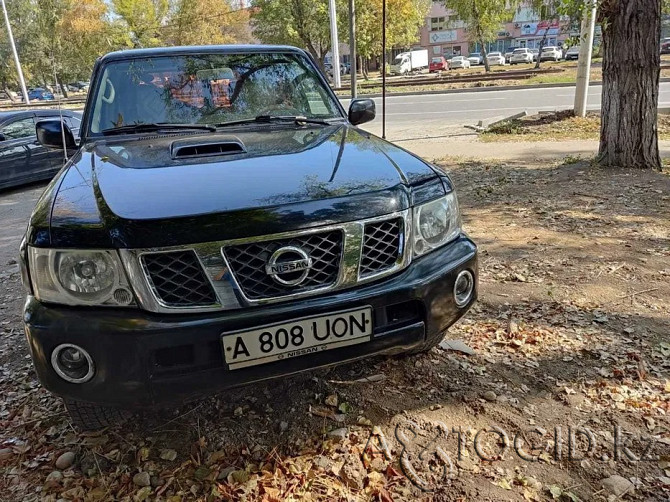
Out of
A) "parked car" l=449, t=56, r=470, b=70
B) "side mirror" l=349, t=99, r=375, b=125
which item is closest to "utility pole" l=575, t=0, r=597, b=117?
"side mirror" l=349, t=99, r=375, b=125

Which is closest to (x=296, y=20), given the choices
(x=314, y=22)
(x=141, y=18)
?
(x=314, y=22)

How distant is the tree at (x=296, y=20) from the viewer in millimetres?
33188

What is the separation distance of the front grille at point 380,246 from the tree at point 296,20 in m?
33.7

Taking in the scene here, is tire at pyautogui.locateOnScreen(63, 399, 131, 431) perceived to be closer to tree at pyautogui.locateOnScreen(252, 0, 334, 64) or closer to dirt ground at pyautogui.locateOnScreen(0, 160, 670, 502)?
dirt ground at pyautogui.locateOnScreen(0, 160, 670, 502)

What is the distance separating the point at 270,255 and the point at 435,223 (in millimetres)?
775

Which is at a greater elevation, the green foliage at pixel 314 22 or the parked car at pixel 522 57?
the green foliage at pixel 314 22

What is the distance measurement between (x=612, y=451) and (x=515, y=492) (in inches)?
19.4

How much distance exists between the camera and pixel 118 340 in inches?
71.7

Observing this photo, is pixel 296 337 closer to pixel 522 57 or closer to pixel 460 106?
pixel 460 106

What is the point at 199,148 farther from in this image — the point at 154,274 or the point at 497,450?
the point at 497,450

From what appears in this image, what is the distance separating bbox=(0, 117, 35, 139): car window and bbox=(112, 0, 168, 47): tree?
31.1m

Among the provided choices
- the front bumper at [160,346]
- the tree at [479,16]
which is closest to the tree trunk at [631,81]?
the front bumper at [160,346]

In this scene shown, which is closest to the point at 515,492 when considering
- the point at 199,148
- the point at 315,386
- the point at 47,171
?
the point at 315,386

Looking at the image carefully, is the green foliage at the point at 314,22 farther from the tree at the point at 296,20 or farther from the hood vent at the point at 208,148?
the hood vent at the point at 208,148
